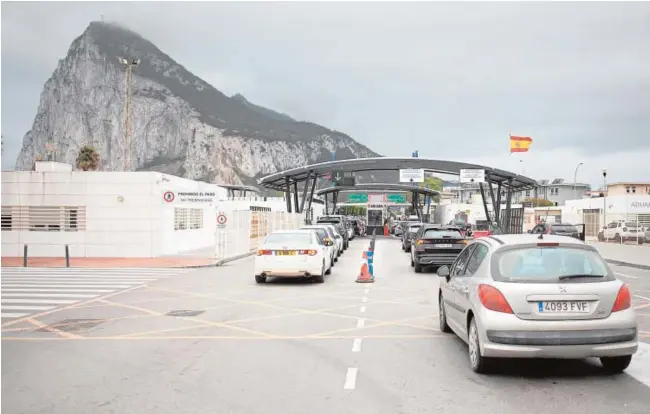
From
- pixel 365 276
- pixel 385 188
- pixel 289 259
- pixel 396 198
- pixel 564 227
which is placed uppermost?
pixel 385 188

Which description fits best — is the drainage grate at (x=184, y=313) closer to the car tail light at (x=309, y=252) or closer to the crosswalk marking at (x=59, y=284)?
the crosswalk marking at (x=59, y=284)

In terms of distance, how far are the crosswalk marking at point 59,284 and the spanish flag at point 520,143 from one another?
120 feet

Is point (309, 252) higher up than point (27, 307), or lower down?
higher up

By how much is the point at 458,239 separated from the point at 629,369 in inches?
516

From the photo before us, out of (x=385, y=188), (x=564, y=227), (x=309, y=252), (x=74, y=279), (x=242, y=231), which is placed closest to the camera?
(x=309, y=252)

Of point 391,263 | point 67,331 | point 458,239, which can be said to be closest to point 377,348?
point 67,331

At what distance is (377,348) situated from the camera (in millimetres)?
8477

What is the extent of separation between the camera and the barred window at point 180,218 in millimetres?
31142

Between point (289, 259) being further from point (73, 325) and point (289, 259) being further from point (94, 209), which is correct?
point (94, 209)

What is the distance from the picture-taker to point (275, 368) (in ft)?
24.2

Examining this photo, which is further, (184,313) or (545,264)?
(184,313)

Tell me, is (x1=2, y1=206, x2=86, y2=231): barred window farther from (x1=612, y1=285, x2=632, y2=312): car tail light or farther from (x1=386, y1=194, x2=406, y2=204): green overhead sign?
(x1=386, y1=194, x2=406, y2=204): green overhead sign

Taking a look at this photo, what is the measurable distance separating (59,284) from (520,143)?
42.5 m

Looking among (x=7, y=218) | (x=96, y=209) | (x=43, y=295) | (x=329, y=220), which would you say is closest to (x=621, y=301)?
(x=43, y=295)
